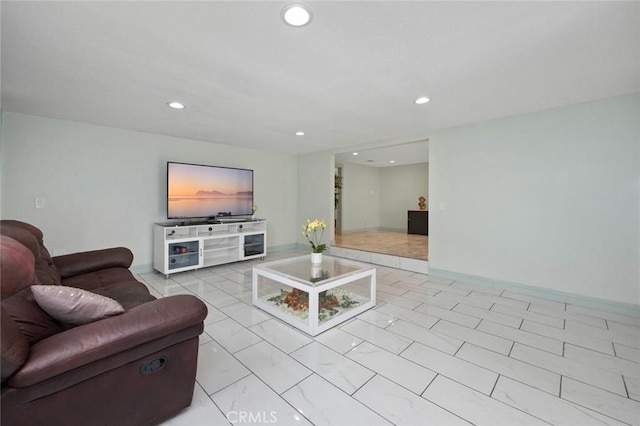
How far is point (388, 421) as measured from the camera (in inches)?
56.9

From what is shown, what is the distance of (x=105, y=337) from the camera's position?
3.77ft

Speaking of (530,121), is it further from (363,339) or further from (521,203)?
(363,339)

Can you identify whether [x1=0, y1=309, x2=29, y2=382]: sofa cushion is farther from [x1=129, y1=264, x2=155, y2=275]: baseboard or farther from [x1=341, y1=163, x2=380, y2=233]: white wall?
[x1=341, y1=163, x2=380, y2=233]: white wall

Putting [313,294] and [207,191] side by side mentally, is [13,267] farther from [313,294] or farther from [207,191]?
[207,191]

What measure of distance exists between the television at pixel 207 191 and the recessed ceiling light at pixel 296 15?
3444 millimetres

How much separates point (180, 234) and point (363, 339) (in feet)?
11.0

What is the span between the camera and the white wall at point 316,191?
577 centimetres

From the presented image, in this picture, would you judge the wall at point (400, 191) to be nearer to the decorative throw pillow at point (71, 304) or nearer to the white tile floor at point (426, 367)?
the white tile floor at point (426, 367)

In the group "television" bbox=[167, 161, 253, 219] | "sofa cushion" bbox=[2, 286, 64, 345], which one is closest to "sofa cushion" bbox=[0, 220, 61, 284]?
"sofa cushion" bbox=[2, 286, 64, 345]

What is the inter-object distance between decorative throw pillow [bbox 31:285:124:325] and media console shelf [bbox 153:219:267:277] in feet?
9.40

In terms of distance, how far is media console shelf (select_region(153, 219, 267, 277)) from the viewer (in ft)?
13.3

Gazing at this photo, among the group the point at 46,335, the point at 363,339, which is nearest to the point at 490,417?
the point at 363,339

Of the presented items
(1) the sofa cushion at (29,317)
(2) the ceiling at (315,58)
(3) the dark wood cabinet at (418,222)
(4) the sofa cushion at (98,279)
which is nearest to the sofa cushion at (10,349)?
(1) the sofa cushion at (29,317)

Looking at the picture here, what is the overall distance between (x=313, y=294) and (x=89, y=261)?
2117 millimetres
